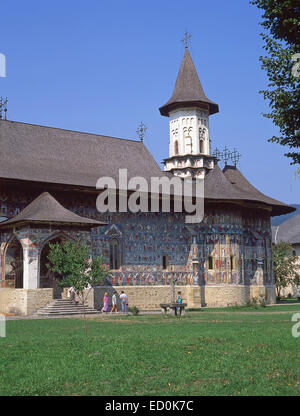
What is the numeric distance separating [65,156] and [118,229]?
17.7 feet

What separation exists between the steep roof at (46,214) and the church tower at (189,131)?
1562 cm

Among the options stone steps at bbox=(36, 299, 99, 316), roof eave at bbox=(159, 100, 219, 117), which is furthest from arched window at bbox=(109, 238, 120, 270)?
roof eave at bbox=(159, 100, 219, 117)

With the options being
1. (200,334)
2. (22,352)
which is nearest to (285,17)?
(200,334)

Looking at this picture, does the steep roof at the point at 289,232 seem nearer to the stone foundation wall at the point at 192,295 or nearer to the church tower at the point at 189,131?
the church tower at the point at 189,131

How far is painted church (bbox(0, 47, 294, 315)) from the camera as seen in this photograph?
2494 centimetres

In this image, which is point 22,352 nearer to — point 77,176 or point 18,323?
point 18,323

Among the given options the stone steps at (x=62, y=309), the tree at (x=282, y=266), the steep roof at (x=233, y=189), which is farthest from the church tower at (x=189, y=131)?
the stone steps at (x=62, y=309)

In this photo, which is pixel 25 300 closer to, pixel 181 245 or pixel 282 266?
pixel 181 245

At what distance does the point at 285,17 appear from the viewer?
15.1 metres

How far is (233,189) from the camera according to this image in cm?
3316

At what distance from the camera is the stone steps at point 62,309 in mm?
23500

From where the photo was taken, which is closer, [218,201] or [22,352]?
[22,352]
